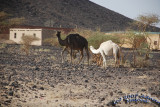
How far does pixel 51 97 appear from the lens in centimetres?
600

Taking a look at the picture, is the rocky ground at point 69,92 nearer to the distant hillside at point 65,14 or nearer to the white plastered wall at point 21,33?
the white plastered wall at point 21,33

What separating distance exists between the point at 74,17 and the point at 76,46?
58993 mm

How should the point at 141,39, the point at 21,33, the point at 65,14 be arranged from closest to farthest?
the point at 141,39 → the point at 21,33 → the point at 65,14

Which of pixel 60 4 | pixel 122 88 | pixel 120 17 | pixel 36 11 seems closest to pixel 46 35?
pixel 122 88

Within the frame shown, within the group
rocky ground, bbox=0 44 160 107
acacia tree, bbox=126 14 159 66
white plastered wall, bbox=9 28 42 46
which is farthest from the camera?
white plastered wall, bbox=9 28 42 46

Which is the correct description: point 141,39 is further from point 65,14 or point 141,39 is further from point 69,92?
point 65,14

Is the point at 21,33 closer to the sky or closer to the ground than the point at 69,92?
closer to the sky

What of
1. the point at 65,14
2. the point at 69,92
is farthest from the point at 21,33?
the point at 65,14

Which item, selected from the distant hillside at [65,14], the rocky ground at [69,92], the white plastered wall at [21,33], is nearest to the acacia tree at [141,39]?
the rocky ground at [69,92]

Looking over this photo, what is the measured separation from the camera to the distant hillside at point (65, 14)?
6122 centimetres

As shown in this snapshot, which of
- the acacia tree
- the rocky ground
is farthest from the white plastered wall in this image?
the rocky ground

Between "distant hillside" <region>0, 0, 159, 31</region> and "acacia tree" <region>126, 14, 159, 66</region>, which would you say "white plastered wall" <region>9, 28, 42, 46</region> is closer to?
"acacia tree" <region>126, 14, 159, 66</region>

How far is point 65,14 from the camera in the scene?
71188 mm

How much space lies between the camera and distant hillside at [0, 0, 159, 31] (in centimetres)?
6122
